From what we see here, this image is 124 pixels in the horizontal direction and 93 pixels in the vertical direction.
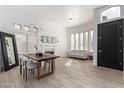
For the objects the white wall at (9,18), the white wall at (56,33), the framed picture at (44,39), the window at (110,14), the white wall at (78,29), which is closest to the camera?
the window at (110,14)

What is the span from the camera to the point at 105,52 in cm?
421

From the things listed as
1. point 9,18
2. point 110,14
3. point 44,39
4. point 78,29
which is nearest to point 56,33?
point 44,39

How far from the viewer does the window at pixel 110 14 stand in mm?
3893

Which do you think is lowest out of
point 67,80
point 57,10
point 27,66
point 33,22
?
point 67,80

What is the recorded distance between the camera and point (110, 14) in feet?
13.5

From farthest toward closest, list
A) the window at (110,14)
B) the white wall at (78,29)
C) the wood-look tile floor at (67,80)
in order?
the white wall at (78,29) < the window at (110,14) < the wood-look tile floor at (67,80)

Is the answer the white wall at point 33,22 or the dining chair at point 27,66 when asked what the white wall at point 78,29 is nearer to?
the white wall at point 33,22

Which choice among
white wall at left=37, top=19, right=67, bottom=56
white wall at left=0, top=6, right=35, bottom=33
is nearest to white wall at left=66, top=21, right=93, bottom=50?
white wall at left=37, top=19, right=67, bottom=56

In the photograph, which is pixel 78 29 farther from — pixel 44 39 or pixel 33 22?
pixel 33 22

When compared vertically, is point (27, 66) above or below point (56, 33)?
below

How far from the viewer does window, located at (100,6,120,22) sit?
153 inches

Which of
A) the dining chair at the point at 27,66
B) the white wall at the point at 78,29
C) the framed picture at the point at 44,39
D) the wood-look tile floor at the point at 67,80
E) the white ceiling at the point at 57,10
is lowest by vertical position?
the wood-look tile floor at the point at 67,80

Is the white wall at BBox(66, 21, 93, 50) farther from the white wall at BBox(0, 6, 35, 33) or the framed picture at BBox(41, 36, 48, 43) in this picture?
the white wall at BBox(0, 6, 35, 33)

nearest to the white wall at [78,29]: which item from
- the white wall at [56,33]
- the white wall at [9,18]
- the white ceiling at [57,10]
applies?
the white wall at [56,33]
